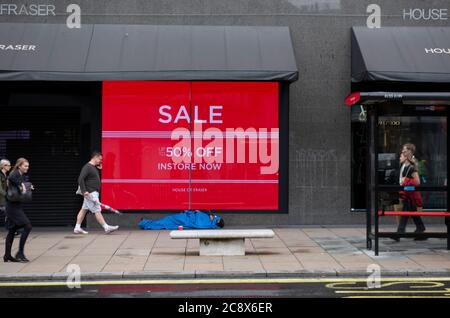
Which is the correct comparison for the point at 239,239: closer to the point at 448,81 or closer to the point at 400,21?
the point at 448,81

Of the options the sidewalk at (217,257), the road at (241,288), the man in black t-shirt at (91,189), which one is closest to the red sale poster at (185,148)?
the man in black t-shirt at (91,189)

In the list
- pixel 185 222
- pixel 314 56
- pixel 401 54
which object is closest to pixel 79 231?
pixel 185 222

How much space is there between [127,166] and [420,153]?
692 centimetres

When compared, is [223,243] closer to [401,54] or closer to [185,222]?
[185,222]

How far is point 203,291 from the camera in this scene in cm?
848

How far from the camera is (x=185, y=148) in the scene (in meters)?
15.3

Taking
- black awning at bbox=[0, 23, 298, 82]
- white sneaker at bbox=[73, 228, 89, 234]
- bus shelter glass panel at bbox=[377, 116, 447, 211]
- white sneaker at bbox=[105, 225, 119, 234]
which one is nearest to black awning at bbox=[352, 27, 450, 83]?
black awning at bbox=[0, 23, 298, 82]

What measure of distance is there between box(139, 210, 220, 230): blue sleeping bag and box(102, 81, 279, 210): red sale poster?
0.39m

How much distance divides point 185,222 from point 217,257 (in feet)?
12.9

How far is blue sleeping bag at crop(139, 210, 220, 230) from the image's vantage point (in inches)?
582

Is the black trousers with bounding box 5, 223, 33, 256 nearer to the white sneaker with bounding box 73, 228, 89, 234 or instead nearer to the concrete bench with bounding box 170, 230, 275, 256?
the concrete bench with bounding box 170, 230, 275, 256

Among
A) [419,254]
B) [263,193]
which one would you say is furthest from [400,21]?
[419,254]

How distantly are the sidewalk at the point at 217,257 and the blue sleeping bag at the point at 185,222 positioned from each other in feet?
2.15

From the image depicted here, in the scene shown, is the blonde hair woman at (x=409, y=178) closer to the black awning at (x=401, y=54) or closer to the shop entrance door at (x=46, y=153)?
the black awning at (x=401, y=54)
